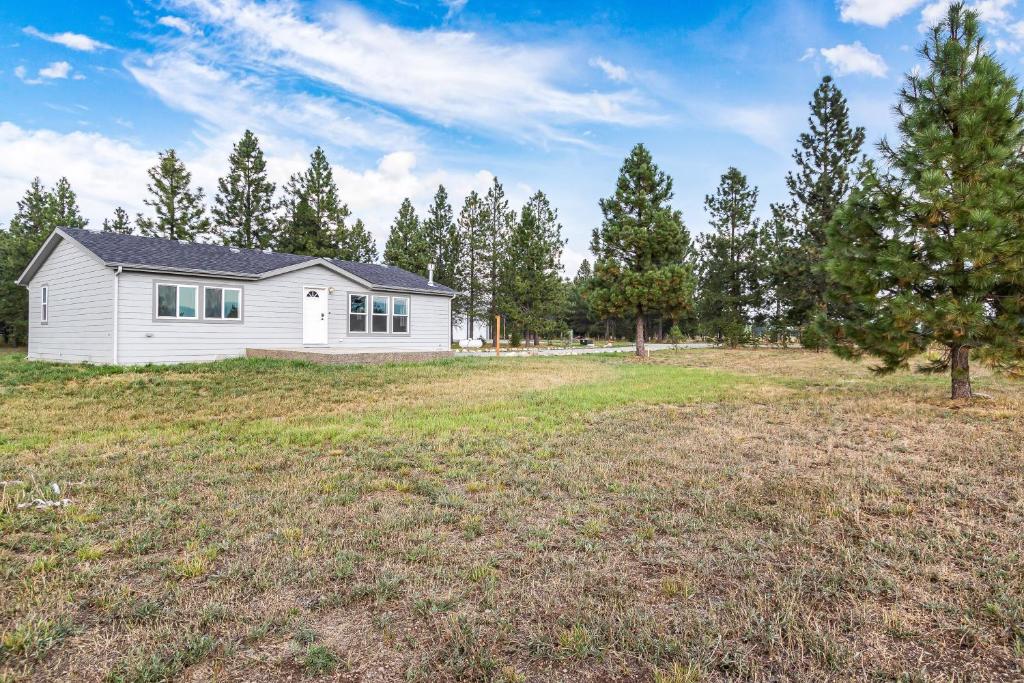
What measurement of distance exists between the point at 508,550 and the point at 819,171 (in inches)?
1158

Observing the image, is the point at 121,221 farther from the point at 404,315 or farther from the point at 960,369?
the point at 960,369

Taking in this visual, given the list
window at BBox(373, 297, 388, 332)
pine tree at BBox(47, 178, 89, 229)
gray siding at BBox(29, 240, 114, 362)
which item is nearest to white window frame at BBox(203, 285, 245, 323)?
gray siding at BBox(29, 240, 114, 362)

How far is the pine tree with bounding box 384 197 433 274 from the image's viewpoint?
34.7 m

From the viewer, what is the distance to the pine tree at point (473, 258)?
112 feet

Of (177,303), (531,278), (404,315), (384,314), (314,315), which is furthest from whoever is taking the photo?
(531,278)

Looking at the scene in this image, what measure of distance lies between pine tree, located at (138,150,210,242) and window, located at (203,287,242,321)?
1802 centimetres

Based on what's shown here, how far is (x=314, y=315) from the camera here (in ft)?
58.0

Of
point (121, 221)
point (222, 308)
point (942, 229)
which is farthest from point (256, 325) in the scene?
point (121, 221)

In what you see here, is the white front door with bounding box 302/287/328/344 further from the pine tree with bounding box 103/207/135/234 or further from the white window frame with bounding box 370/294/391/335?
the pine tree with bounding box 103/207/135/234

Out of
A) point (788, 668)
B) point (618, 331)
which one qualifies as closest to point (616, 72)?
point (788, 668)

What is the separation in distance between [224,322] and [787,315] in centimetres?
2908

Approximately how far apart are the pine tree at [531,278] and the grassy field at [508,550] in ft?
79.3

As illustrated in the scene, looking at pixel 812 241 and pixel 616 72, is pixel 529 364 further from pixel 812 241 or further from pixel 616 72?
pixel 812 241

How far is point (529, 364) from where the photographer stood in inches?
690
